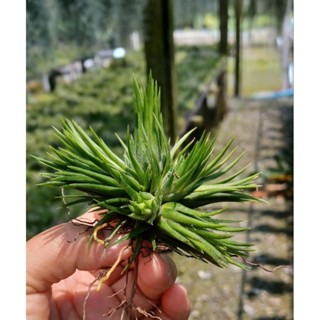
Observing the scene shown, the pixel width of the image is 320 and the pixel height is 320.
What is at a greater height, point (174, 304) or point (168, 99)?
point (168, 99)

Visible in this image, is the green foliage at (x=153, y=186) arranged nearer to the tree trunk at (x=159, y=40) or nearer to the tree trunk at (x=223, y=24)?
the tree trunk at (x=159, y=40)

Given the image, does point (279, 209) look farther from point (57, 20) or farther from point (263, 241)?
point (57, 20)

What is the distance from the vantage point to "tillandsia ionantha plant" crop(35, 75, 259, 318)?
0.99 meters

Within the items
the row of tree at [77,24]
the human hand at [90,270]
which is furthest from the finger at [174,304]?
the row of tree at [77,24]

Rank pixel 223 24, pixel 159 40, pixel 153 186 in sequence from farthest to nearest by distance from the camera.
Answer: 1. pixel 223 24
2. pixel 159 40
3. pixel 153 186

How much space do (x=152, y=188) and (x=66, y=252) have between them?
207 mm

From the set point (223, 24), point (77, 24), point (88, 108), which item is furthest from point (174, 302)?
point (77, 24)

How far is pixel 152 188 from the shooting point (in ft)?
3.33

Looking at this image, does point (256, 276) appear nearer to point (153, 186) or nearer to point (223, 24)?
point (153, 186)

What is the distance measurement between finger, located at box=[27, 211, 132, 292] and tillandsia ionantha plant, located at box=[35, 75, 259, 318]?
3 cm

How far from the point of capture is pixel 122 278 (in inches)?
47.1

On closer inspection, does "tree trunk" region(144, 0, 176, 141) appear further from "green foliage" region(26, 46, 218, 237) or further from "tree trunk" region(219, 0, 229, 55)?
"tree trunk" region(219, 0, 229, 55)

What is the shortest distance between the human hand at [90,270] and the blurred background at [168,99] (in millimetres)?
98

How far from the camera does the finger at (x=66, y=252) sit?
1054mm
